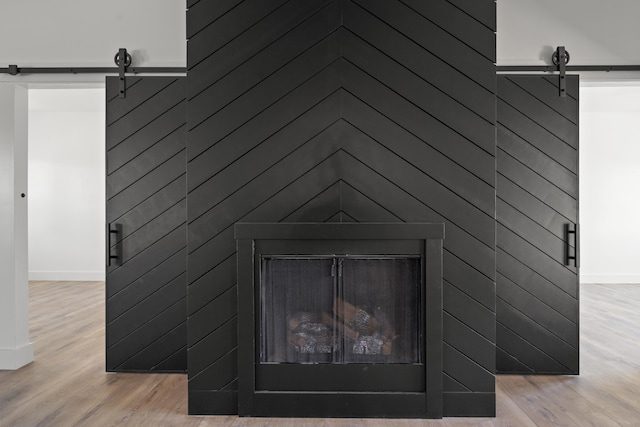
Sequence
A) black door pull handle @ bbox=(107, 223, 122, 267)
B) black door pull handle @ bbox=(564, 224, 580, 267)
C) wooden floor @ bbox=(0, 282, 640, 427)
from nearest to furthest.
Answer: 1. wooden floor @ bbox=(0, 282, 640, 427)
2. black door pull handle @ bbox=(564, 224, 580, 267)
3. black door pull handle @ bbox=(107, 223, 122, 267)

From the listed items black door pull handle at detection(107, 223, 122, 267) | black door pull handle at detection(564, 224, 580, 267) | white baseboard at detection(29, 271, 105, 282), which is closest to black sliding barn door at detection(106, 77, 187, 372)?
black door pull handle at detection(107, 223, 122, 267)

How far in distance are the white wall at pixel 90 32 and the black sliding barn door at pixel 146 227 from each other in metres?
0.24

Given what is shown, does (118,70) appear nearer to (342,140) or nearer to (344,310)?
(342,140)

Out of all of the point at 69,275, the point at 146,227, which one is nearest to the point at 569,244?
the point at 146,227

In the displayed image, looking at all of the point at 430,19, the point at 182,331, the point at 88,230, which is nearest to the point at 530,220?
the point at 430,19

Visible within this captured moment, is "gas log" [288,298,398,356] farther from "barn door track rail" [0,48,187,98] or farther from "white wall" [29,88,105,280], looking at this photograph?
"white wall" [29,88,105,280]

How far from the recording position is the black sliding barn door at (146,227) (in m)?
3.66

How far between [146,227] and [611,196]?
780 cm

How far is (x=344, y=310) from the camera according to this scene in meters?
2.83

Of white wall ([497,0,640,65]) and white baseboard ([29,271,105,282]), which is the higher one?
white wall ([497,0,640,65])

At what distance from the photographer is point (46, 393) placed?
318cm

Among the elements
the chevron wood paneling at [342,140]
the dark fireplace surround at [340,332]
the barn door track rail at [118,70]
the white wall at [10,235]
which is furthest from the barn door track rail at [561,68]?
the white wall at [10,235]

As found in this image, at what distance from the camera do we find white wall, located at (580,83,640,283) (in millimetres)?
8367

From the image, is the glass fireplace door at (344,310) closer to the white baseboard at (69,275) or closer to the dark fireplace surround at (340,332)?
the dark fireplace surround at (340,332)
